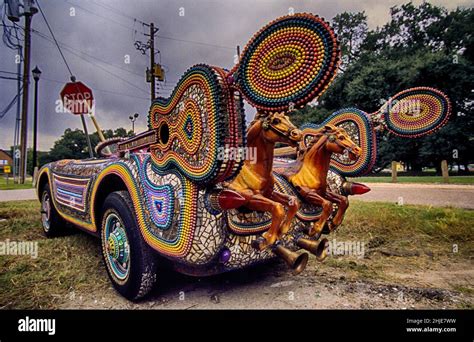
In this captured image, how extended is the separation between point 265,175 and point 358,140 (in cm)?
164

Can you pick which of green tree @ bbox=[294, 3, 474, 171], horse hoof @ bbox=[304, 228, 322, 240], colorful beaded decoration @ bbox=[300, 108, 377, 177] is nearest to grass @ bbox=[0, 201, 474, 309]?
horse hoof @ bbox=[304, 228, 322, 240]

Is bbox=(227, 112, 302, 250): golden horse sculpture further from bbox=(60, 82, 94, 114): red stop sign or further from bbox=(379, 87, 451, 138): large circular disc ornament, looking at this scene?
bbox=(60, 82, 94, 114): red stop sign

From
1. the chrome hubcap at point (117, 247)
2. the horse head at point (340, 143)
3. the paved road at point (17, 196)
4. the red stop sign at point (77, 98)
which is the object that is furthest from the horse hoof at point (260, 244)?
the paved road at point (17, 196)

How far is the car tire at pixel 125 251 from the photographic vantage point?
2070 mm

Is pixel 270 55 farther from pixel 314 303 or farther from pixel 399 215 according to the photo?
pixel 399 215

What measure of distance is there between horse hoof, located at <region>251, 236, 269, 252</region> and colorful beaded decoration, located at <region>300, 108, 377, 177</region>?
1.54 metres

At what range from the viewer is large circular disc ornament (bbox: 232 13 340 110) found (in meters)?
1.36

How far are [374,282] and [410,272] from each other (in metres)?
0.64

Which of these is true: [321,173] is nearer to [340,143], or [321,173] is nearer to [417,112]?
[340,143]

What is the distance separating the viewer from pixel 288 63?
145cm

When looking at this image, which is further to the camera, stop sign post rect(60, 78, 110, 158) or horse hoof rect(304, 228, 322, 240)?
stop sign post rect(60, 78, 110, 158)

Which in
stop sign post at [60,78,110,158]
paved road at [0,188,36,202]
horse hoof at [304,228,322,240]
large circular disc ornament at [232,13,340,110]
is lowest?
paved road at [0,188,36,202]

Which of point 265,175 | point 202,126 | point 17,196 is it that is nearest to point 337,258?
point 265,175

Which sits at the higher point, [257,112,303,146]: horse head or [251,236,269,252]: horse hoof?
[257,112,303,146]: horse head
